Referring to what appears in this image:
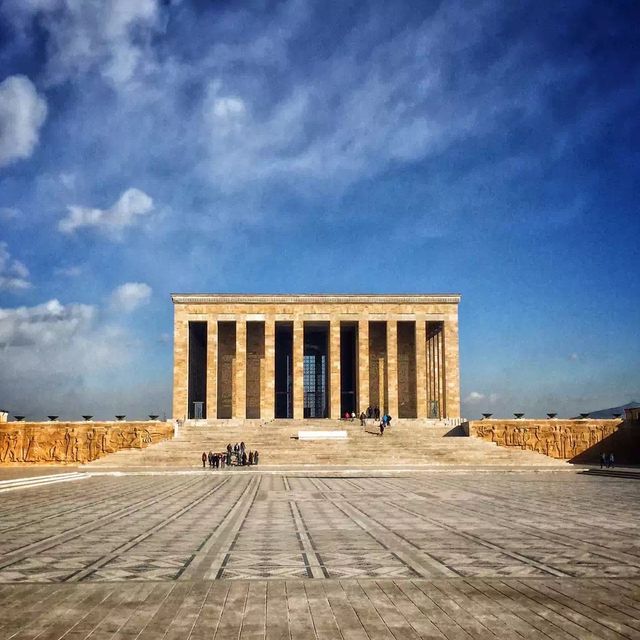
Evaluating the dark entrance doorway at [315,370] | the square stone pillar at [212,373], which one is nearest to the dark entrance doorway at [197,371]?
the square stone pillar at [212,373]

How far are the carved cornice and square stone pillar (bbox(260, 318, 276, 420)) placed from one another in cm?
165

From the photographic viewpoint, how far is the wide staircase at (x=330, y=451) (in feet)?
94.5

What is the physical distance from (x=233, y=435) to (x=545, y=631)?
29792 millimetres

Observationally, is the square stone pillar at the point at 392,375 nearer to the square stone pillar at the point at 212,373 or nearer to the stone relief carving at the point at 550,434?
the stone relief carving at the point at 550,434

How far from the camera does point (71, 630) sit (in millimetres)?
4211

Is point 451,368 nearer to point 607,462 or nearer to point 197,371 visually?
point 607,462

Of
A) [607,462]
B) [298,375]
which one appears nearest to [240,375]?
[298,375]

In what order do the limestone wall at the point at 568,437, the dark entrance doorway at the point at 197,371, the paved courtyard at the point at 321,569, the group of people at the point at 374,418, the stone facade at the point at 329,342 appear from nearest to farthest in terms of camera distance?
the paved courtyard at the point at 321,569 → the limestone wall at the point at 568,437 → the group of people at the point at 374,418 → the stone facade at the point at 329,342 → the dark entrance doorway at the point at 197,371

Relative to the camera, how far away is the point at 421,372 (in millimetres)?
43594

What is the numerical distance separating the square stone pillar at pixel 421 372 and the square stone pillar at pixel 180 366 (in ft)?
52.2

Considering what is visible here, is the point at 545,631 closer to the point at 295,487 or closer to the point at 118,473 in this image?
the point at 295,487

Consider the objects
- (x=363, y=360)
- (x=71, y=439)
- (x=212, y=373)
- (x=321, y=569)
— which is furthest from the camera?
(x=363, y=360)

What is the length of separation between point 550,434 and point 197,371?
2571 centimetres

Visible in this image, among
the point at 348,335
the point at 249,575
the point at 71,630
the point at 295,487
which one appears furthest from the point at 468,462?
the point at 71,630
